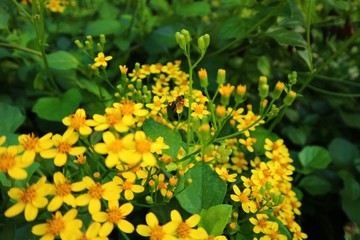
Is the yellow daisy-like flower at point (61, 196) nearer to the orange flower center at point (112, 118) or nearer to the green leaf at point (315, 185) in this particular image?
the orange flower center at point (112, 118)

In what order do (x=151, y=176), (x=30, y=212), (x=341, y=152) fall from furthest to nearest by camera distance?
(x=341, y=152)
(x=151, y=176)
(x=30, y=212)

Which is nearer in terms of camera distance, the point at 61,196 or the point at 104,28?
the point at 61,196

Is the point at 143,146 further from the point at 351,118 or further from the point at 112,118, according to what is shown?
the point at 351,118

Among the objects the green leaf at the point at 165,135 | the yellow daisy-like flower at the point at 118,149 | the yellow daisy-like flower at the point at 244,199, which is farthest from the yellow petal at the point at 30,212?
the yellow daisy-like flower at the point at 244,199

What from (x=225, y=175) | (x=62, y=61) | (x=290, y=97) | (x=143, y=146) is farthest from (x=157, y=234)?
(x=62, y=61)

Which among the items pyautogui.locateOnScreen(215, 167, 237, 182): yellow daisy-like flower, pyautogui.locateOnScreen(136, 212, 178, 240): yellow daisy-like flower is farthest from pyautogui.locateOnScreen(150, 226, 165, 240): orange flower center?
pyautogui.locateOnScreen(215, 167, 237, 182): yellow daisy-like flower

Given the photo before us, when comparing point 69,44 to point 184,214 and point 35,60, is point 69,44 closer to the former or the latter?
point 35,60

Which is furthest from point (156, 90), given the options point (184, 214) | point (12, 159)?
point (12, 159)
